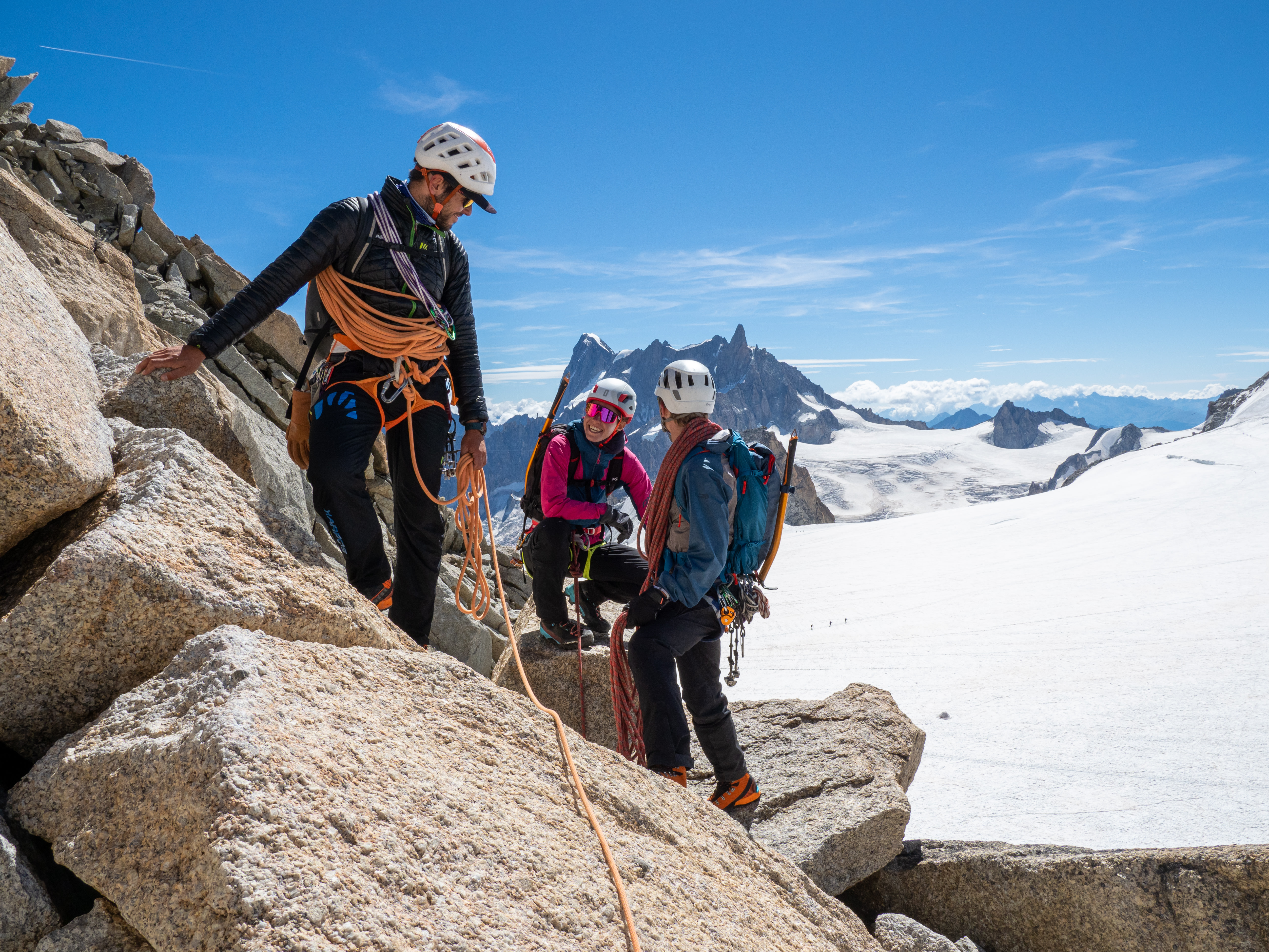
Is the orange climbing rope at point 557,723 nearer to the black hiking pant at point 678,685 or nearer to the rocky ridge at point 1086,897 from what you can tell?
the black hiking pant at point 678,685

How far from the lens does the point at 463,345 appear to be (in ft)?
15.8

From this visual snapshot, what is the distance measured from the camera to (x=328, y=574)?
9.91 ft

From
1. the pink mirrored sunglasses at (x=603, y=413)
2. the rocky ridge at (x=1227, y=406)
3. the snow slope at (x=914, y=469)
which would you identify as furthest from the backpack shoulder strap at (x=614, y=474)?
the snow slope at (x=914, y=469)

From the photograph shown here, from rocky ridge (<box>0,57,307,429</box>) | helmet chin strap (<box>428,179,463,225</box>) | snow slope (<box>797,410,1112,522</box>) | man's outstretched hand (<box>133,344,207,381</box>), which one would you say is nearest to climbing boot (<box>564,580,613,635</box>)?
helmet chin strap (<box>428,179,463,225</box>)

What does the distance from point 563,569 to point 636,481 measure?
1.11 metres

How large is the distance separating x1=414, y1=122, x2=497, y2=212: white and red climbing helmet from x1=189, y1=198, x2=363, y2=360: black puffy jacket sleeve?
53 cm

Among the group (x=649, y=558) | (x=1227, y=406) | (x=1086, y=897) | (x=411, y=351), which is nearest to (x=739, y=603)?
(x=649, y=558)

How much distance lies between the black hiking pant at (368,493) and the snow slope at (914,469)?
125 m

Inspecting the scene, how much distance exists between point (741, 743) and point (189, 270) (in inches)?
534

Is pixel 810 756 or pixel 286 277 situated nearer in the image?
pixel 286 277

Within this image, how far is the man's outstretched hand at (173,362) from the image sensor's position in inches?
136

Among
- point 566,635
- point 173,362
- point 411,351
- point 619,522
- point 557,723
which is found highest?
point 411,351

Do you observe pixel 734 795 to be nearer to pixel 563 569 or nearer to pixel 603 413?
pixel 563 569

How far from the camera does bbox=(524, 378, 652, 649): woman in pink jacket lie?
21.3 ft
